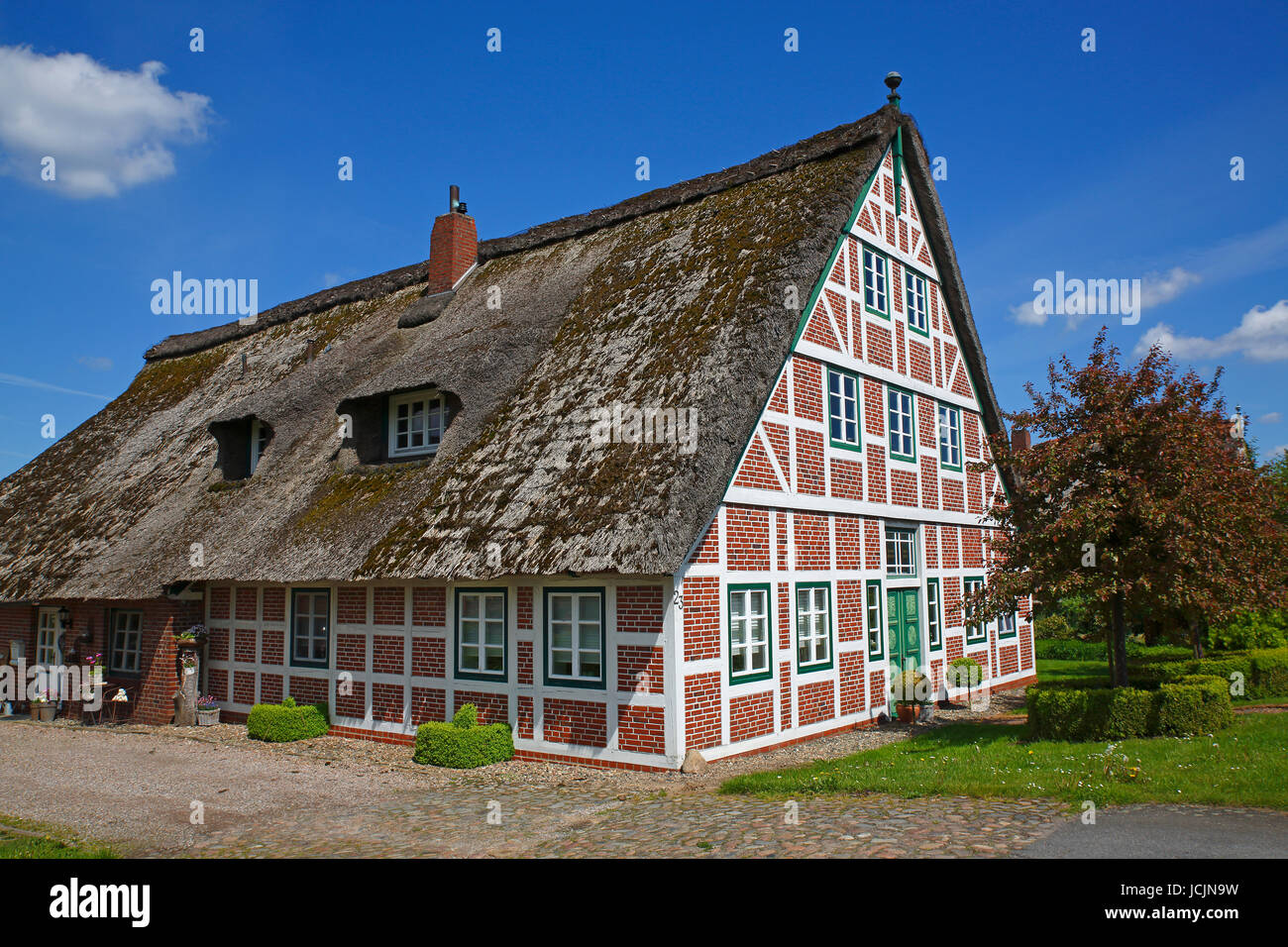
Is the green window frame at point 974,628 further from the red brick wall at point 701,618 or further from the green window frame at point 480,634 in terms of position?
the green window frame at point 480,634

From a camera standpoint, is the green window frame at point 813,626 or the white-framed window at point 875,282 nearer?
the green window frame at point 813,626

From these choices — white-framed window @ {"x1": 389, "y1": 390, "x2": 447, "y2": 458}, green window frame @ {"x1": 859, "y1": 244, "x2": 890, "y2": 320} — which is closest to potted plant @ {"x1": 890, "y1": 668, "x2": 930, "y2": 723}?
green window frame @ {"x1": 859, "y1": 244, "x2": 890, "y2": 320}

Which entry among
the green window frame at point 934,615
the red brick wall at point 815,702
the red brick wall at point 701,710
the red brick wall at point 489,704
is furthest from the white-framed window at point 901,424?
the red brick wall at point 489,704

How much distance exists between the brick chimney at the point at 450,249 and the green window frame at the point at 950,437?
9.84 metres

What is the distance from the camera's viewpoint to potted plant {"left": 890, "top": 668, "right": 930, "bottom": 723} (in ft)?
46.9

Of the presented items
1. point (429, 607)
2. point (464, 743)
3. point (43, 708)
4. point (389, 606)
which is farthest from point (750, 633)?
point (43, 708)

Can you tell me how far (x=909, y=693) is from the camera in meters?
14.4

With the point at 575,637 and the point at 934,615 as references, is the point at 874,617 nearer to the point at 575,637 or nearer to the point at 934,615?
the point at 934,615

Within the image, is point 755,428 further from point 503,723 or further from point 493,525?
point 503,723

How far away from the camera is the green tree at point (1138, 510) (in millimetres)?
10859

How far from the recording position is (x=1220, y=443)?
465 inches

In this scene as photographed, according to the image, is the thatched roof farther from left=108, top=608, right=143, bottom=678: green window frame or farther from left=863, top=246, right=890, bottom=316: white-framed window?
left=863, top=246, right=890, bottom=316: white-framed window

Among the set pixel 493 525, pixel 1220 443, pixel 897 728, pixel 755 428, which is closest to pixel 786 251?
pixel 755 428
